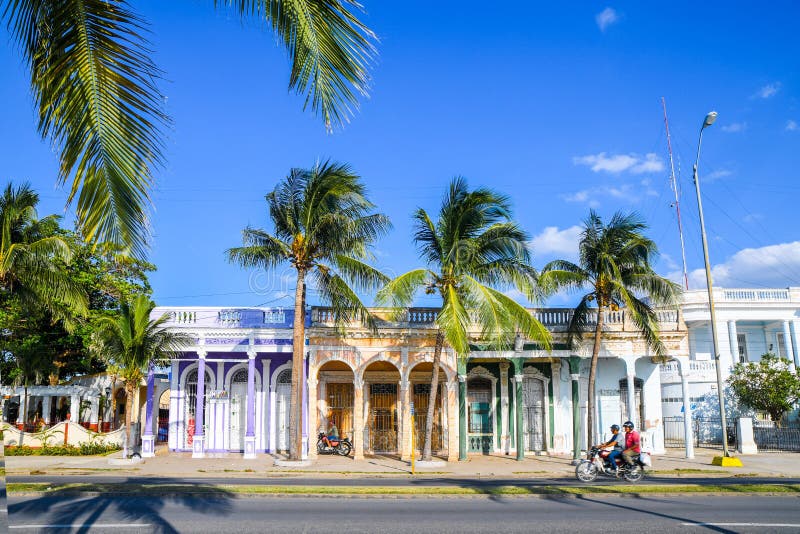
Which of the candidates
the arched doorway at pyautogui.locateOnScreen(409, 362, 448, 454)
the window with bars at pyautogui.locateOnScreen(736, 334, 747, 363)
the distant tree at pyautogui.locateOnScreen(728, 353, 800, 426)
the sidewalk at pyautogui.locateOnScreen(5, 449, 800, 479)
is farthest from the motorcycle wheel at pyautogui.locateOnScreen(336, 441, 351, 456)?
the window with bars at pyautogui.locateOnScreen(736, 334, 747, 363)

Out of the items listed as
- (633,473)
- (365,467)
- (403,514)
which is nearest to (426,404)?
(365,467)

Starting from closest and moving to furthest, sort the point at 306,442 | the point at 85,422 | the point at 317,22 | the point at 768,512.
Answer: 1. the point at 317,22
2. the point at 768,512
3. the point at 306,442
4. the point at 85,422

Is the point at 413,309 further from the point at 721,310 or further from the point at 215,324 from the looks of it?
the point at 721,310

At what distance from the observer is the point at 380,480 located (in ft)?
60.0

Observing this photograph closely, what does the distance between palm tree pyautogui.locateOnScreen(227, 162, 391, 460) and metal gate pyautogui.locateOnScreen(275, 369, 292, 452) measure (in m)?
5.43

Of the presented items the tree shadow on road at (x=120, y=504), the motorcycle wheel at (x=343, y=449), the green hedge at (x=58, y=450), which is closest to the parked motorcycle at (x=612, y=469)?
the tree shadow on road at (x=120, y=504)

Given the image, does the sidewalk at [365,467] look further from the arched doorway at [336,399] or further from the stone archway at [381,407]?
the arched doorway at [336,399]

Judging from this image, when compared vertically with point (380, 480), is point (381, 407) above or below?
above

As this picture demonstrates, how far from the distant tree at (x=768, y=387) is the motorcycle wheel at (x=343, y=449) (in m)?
17.8

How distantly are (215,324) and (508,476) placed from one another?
12.3 metres

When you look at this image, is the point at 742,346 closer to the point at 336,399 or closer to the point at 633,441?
the point at 633,441

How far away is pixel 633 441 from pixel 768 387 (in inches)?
591

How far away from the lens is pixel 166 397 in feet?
151

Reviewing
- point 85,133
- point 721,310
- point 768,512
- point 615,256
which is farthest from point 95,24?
point 721,310
